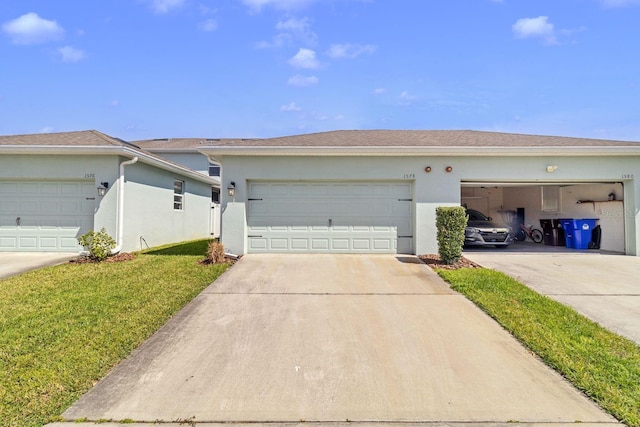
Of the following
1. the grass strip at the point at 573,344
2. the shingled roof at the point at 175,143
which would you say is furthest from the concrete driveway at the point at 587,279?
the shingled roof at the point at 175,143

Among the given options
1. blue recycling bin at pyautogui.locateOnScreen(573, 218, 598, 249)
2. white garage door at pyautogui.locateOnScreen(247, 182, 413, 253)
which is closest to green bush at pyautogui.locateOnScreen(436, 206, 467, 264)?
white garage door at pyautogui.locateOnScreen(247, 182, 413, 253)

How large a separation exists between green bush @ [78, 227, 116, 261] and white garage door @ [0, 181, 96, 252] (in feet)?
4.09

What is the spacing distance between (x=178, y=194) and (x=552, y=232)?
47.4 ft

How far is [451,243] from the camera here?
7086mm

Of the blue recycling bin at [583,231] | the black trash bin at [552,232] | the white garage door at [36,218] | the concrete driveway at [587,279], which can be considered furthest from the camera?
the black trash bin at [552,232]

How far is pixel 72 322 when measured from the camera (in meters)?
3.93

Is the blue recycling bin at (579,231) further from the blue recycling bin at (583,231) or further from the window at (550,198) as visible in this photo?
the window at (550,198)

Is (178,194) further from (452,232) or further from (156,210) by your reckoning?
(452,232)

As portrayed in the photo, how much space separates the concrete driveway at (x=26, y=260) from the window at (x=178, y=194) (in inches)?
149

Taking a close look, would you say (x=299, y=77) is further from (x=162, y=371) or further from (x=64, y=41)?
(x=162, y=371)

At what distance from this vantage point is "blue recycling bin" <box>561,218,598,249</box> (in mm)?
10219

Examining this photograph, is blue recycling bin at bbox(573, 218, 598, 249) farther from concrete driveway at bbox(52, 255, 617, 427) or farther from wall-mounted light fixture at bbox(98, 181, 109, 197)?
wall-mounted light fixture at bbox(98, 181, 109, 197)

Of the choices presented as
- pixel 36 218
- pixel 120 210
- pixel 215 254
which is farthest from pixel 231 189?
pixel 36 218

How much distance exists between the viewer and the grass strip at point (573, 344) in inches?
100
